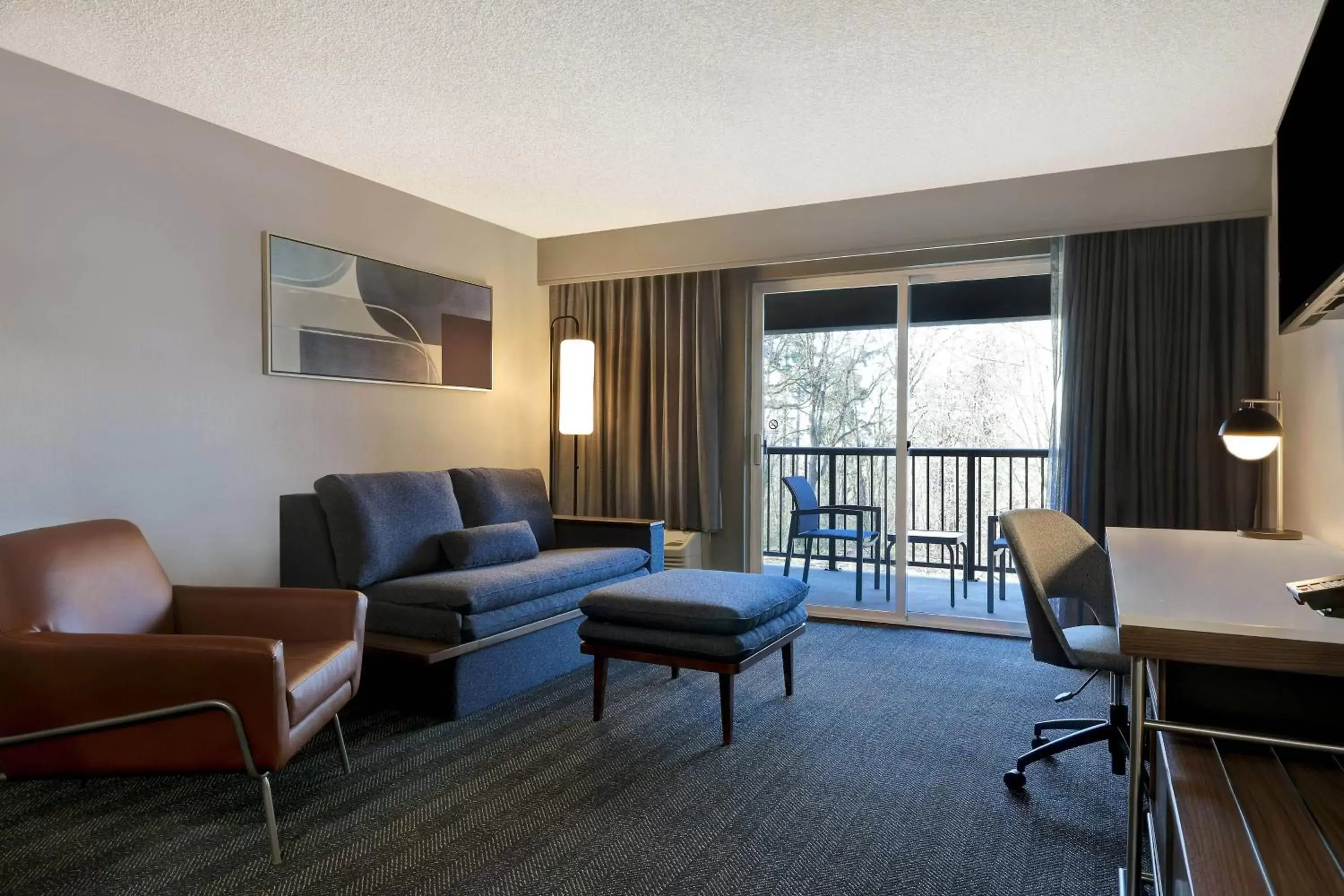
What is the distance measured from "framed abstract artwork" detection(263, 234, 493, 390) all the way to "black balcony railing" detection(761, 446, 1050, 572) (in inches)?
79.9

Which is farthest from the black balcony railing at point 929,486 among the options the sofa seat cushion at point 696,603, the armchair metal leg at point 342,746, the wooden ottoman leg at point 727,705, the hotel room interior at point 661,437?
the armchair metal leg at point 342,746

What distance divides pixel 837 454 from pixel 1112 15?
3313mm

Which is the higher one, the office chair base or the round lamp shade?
the round lamp shade

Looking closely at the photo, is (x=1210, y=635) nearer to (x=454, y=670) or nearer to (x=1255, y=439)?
(x=1255, y=439)

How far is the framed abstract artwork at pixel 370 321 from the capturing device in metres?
3.65

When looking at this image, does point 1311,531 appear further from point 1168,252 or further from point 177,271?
point 177,271

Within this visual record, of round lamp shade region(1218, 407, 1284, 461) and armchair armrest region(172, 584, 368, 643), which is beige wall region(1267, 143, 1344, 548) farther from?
armchair armrest region(172, 584, 368, 643)

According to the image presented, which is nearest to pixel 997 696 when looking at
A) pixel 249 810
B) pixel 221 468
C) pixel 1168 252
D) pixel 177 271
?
pixel 1168 252

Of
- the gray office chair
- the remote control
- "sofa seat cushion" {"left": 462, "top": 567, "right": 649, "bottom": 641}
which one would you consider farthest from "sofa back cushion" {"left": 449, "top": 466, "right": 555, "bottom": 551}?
the remote control

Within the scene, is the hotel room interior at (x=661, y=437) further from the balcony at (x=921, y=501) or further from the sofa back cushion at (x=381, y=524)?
the balcony at (x=921, y=501)

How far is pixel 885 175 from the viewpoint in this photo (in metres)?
4.04

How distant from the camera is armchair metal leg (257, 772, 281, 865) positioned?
200cm

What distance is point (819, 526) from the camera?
5406mm

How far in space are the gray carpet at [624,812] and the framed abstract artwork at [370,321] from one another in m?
1.67
